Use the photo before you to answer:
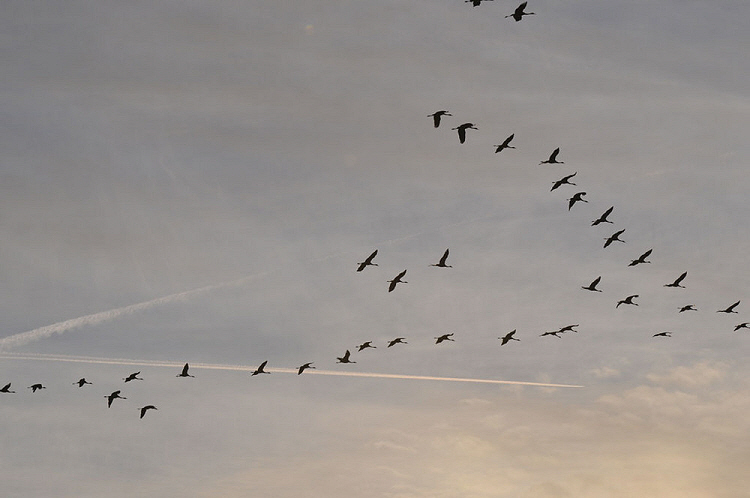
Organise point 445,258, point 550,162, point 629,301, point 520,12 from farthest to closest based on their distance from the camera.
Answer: point 629,301, point 445,258, point 550,162, point 520,12

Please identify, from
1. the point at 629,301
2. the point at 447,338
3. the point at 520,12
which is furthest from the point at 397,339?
the point at 520,12

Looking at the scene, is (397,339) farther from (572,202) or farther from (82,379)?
(82,379)

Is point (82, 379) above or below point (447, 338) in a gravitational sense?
below

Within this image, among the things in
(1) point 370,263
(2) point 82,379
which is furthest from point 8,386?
(1) point 370,263

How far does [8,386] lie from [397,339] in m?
61.5

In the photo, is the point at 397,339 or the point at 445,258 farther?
the point at 397,339

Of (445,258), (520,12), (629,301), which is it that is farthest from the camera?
(629,301)

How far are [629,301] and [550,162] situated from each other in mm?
34643

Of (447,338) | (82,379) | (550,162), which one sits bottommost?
(82,379)

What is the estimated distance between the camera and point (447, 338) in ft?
518

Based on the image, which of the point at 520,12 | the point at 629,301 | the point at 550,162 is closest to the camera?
the point at 520,12

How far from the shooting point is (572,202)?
136125 mm

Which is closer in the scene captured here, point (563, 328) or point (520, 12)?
point (520, 12)

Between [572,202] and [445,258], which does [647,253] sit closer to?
[572,202]
